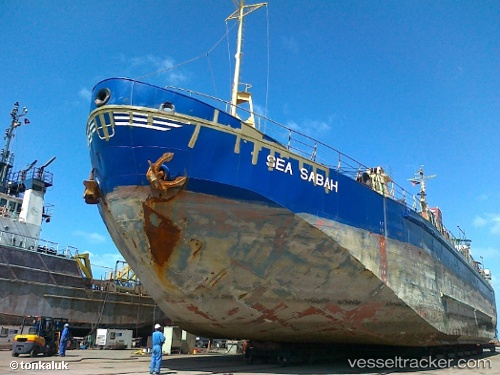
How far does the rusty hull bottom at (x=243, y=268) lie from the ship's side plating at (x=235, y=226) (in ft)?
0.09

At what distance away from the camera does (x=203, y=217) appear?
32.2ft

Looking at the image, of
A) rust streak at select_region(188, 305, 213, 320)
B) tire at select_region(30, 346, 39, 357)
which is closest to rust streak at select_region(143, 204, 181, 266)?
rust streak at select_region(188, 305, 213, 320)

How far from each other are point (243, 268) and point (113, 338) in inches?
518

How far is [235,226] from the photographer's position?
9.94 metres

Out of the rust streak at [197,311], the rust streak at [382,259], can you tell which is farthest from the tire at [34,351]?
the rust streak at [382,259]

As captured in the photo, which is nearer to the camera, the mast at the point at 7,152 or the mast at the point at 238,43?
the mast at the point at 238,43

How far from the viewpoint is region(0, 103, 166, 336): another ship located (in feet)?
64.1

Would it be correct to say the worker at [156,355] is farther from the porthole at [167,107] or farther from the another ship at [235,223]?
the porthole at [167,107]

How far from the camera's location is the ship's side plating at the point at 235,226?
9688mm

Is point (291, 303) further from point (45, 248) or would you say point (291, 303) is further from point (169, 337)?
point (45, 248)

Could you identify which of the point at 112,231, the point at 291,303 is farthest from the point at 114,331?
the point at 291,303

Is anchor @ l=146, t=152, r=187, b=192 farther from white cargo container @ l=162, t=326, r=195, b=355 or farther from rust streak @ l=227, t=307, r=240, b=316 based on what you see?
white cargo container @ l=162, t=326, r=195, b=355

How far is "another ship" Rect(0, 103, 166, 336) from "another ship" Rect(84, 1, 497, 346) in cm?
1084

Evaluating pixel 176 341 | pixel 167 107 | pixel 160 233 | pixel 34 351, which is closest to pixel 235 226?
pixel 160 233
